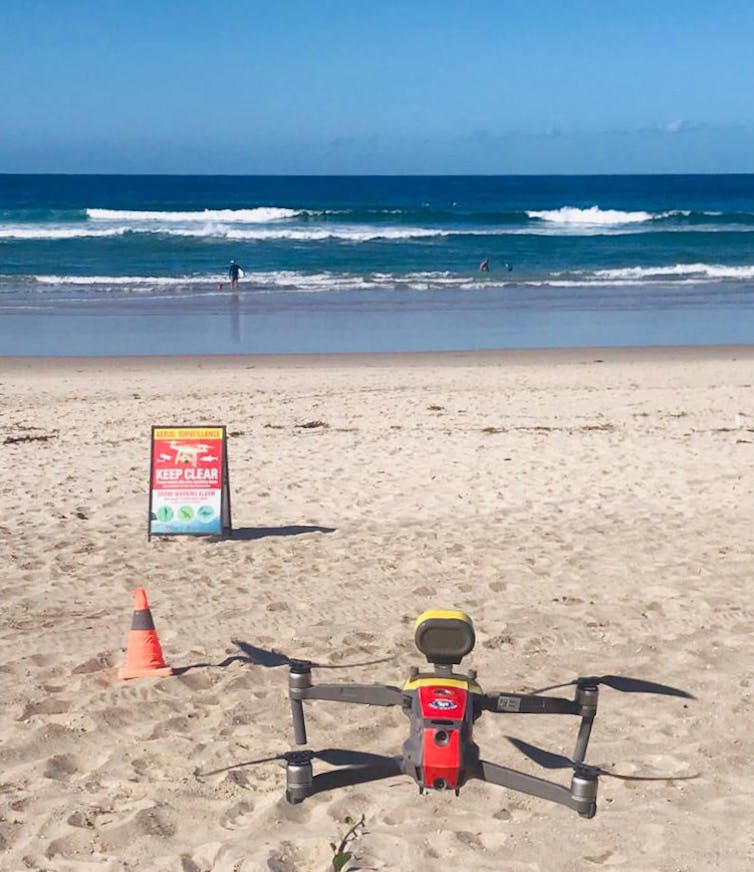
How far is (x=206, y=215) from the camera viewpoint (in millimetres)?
65938

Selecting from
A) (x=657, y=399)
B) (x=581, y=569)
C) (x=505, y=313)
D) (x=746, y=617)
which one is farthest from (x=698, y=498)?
(x=505, y=313)

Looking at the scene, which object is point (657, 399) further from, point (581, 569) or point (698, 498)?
point (581, 569)

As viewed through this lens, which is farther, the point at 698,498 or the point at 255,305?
the point at 255,305

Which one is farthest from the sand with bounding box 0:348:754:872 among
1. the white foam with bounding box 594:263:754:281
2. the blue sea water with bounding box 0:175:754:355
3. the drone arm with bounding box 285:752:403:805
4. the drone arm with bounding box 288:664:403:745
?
the white foam with bounding box 594:263:754:281

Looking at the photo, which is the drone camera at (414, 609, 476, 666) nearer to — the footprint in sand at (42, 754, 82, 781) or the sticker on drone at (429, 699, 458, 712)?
the sticker on drone at (429, 699, 458, 712)

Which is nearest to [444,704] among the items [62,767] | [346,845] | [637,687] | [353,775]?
[353,775]

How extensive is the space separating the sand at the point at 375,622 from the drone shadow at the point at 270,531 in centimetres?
3

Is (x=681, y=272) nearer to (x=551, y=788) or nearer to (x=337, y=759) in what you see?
(x=337, y=759)

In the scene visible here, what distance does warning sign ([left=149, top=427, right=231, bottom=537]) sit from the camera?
340 inches

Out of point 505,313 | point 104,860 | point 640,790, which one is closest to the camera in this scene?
point 104,860

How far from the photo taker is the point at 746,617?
688 cm

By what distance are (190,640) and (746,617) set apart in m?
3.15

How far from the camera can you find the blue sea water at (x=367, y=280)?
24.6m

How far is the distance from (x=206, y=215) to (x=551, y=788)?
6412 cm
